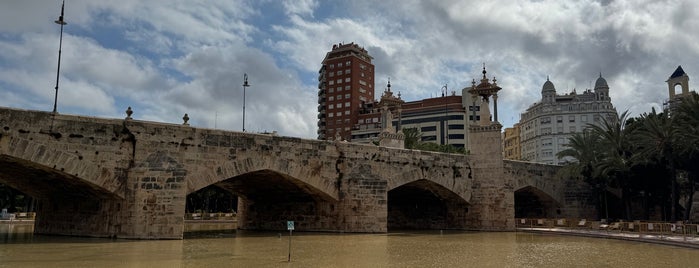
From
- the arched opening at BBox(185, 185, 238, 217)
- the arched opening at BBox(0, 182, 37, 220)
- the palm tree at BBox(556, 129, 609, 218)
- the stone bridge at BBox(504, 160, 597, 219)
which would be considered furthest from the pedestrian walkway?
the arched opening at BBox(0, 182, 37, 220)

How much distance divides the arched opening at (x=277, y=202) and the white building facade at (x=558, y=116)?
2761 inches

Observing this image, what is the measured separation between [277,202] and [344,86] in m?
69.4

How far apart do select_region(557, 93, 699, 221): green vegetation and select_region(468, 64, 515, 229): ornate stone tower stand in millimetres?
7384

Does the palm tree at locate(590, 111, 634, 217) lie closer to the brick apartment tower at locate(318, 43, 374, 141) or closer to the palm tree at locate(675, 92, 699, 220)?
the palm tree at locate(675, 92, 699, 220)

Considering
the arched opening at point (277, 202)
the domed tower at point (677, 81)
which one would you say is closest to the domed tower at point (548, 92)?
the domed tower at point (677, 81)

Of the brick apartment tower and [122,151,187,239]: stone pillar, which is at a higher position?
the brick apartment tower

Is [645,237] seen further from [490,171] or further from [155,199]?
[155,199]

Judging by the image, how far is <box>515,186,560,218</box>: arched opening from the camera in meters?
39.3

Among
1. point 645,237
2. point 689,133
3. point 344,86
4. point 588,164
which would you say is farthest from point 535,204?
point 344,86

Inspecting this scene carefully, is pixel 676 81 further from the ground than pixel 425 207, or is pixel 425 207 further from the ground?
pixel 676 81

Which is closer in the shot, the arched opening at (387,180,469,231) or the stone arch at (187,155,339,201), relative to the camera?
the stone arch at (187,155,339,201)

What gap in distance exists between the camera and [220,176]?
23484mm

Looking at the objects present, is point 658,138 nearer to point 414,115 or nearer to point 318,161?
point 318,161

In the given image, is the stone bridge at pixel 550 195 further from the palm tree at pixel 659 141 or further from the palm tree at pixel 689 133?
the palm tree at pixel 689 133
